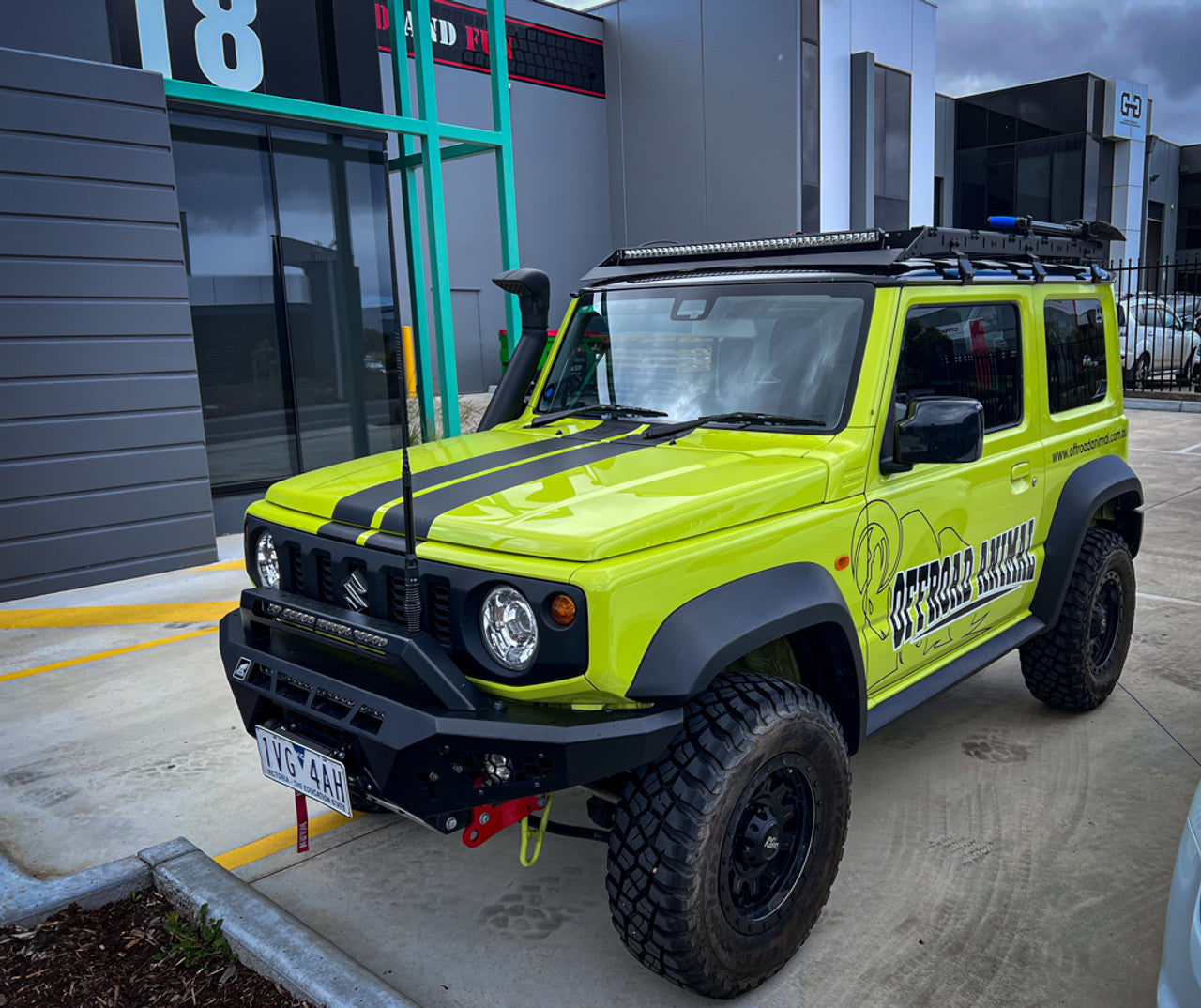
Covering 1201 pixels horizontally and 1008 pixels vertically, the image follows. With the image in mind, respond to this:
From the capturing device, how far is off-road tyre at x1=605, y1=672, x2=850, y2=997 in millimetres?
2420

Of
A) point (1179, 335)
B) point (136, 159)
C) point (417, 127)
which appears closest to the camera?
point (136, 159)

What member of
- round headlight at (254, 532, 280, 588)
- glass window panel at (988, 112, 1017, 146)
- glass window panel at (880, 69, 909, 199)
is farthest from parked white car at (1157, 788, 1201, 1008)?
glass window panel at (988, 112, 1017, 146)

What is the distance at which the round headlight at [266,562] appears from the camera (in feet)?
10.6

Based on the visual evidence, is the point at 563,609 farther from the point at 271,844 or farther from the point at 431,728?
the point at 271,844

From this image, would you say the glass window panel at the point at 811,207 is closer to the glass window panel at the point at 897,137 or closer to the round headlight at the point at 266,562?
the glass window panel at the point at 897,137

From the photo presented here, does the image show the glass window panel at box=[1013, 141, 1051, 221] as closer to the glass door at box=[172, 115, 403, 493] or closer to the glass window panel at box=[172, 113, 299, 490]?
the glass door at box=[172, 115, 403, 493]

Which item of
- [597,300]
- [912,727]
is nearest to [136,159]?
[597,300]

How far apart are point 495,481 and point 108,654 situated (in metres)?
3.78

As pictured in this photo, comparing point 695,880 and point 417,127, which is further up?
point 417,127

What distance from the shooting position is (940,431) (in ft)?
9.77

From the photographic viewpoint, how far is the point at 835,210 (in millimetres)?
21438

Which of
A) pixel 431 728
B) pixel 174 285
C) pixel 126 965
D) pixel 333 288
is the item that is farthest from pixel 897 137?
pixel 126 965

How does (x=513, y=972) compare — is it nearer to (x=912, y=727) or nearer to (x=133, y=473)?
(x=912, y=727)

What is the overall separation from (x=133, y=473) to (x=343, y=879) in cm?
505
